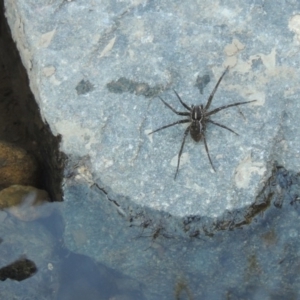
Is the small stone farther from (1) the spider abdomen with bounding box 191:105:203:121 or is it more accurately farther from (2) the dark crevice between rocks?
(1) the spider abdomen with bounding box 191:105:203:121

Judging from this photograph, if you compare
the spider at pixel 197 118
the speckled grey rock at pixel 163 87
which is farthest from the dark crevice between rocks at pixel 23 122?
the spider at pixel 197 118

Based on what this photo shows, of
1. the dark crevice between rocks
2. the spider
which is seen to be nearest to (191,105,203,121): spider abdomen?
the spider

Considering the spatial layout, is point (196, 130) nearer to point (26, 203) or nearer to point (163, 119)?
point (163, 119)

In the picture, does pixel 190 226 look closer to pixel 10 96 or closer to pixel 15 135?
pixel 15 135

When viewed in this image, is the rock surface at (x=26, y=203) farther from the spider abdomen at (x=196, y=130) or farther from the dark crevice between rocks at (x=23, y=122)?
the spider abdomen at (x=196, y=130)

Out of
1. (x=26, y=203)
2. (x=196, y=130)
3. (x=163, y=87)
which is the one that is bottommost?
(x=26, y=203)

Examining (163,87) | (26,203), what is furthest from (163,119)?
(26,203)

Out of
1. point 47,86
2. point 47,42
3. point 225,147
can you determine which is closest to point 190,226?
point 225,147
